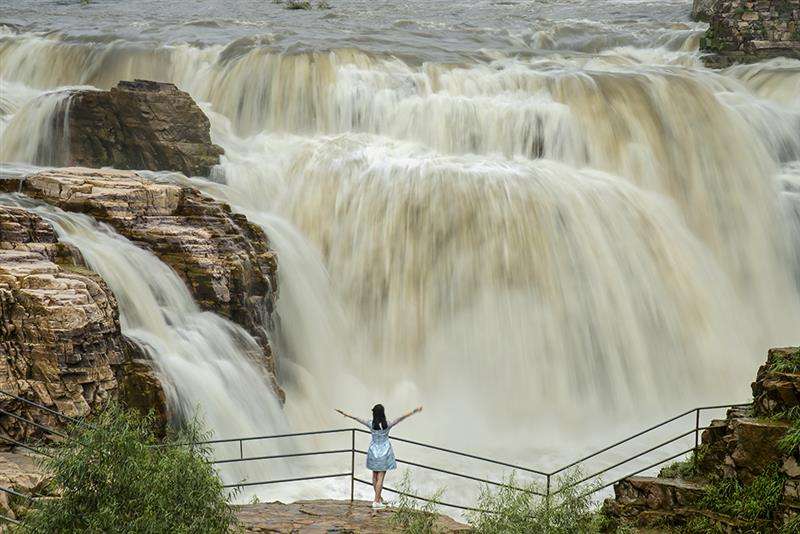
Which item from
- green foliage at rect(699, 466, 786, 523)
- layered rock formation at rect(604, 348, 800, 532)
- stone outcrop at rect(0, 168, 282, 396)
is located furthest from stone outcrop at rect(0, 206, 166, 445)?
green foliage at rect(699, 466, 786, 523)

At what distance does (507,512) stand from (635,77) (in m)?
23.8

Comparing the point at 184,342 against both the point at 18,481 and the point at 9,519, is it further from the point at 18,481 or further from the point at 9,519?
the point at 9,519

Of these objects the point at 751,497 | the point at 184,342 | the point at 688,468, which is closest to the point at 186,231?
the point at 184,342

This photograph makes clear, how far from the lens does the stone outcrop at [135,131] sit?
3158 cm

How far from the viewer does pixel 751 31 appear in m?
41.8

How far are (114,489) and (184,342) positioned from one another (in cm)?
936

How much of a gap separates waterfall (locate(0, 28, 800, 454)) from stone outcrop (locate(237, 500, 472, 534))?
653 cm

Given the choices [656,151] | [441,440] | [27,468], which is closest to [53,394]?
[27,468]

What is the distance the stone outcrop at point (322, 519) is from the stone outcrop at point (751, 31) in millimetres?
28617

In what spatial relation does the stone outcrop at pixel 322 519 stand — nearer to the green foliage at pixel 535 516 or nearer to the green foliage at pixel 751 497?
the green foliage at pixel 535 516

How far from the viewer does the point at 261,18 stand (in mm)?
46594

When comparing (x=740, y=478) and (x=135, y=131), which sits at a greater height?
(x=135, y=131)

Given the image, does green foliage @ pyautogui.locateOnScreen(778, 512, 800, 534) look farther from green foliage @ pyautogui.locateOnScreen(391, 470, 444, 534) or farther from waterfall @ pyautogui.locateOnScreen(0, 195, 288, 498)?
waterfall @ pyautogui.locateOnScreen(0, 195, 288, 498)

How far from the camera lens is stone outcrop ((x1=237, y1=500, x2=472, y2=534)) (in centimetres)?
1588
